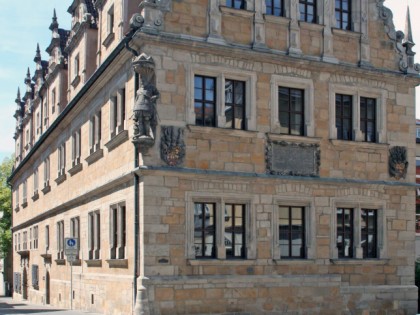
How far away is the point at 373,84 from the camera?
24672 mm

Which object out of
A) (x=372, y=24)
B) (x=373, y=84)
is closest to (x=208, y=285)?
(x=373, y=84)

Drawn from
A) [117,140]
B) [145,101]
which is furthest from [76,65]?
[145,101]

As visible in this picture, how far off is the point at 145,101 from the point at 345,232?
802 cm

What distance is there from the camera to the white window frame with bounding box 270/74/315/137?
2281 centimetres

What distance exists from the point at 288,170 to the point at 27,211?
91.9 feet

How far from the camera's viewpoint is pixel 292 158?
22.8 metres

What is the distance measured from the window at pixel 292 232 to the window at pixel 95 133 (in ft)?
24.1

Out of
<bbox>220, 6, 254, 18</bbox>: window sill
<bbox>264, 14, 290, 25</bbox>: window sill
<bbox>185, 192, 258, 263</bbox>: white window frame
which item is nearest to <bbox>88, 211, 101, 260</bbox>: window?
<bbox>185, 192, 258, 263</bbox>: white window frame

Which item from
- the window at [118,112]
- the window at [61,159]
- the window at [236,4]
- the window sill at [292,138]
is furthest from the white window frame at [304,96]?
the window at [61,159]

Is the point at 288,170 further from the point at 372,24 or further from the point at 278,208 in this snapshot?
the point at 372,24

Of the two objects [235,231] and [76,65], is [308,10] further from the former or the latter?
[76,65]

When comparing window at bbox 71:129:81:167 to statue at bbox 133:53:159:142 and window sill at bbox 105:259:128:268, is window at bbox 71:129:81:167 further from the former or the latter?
statue at bbox 133:53:159:142

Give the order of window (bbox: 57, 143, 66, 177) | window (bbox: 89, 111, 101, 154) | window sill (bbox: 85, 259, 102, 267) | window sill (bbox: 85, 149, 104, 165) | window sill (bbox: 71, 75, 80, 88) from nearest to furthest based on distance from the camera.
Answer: window sill (bbox: 85, 259, 102, 267), window sill (bbox: 85, 149, 104, 165), window (bbox: 89, 111, 101, 154), window sill (bbox: 71, 75, 80, 88), window (bbox: 57, 143, 66, 177)

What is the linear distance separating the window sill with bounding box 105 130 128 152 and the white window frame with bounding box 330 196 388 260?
6.88m
